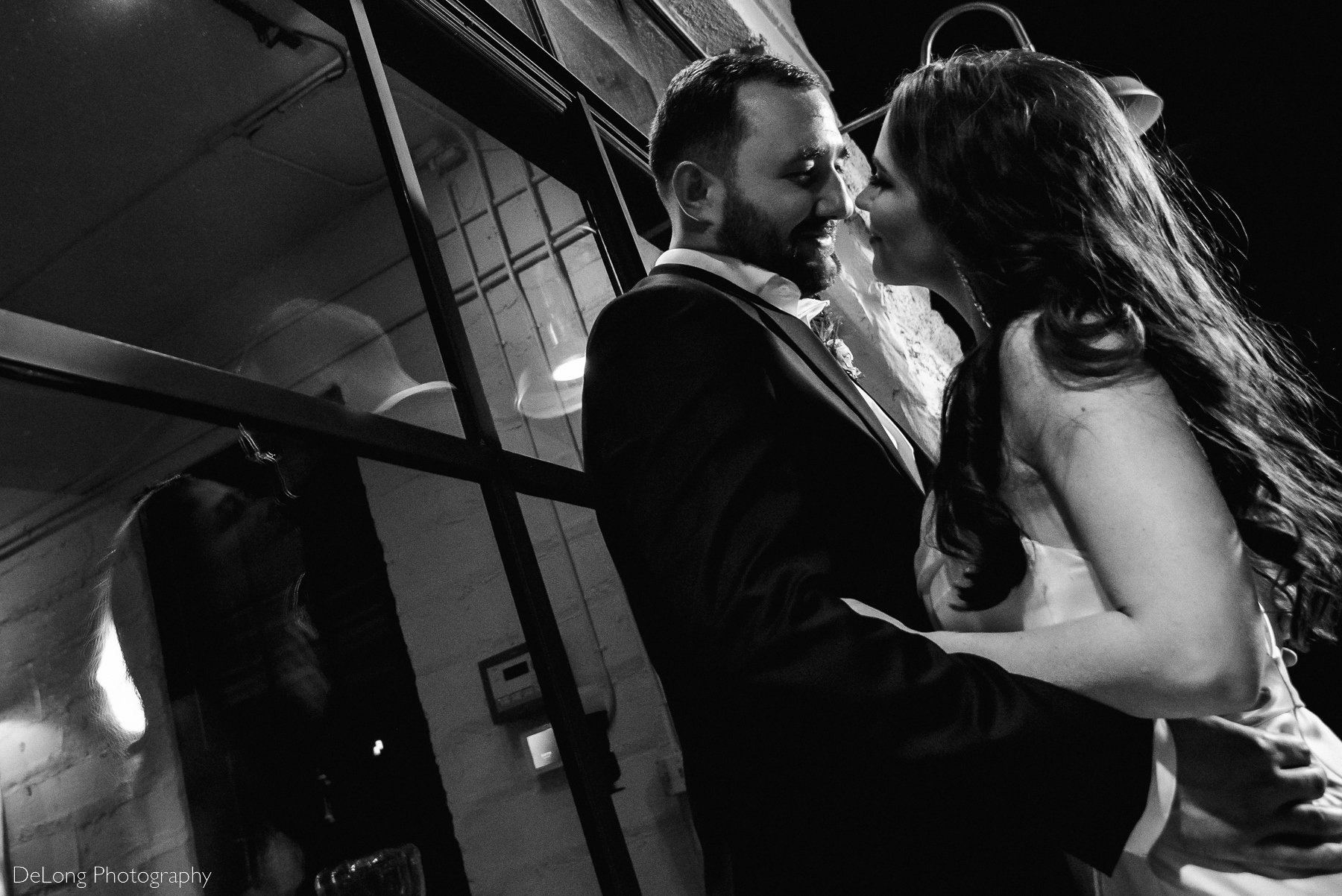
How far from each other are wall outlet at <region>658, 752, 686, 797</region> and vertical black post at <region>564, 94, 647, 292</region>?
43.1 inches

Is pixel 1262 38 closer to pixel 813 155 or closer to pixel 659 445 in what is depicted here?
pixel 813 155

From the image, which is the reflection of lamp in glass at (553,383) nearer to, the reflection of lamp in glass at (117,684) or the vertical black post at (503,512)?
the vertical black post at (503,512)

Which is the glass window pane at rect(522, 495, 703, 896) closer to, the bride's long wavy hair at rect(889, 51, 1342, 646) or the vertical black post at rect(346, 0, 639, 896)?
the vertical black post at rect(346, 0, 639, 896)

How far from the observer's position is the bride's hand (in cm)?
103

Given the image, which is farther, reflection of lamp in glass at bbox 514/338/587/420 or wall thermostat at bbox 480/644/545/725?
reflection of lamp in glass at bbox 514/338/587/420

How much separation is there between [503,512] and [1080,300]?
35.8 inches

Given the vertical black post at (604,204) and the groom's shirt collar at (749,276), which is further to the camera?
the vertical black post at (604,204)

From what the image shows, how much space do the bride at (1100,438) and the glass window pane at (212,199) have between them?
0.88 metres

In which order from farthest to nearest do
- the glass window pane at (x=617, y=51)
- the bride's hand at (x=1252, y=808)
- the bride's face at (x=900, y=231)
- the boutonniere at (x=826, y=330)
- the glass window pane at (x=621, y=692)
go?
the glass window pane at (x=617, y=51) → the boutonniere at (x=826, y=330) → the glass window pane at (x=621, y=692) → the bride's face at (x=900, y=231) → the bride's hand at (x=1252, y=808)

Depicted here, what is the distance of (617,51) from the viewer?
2.99 m

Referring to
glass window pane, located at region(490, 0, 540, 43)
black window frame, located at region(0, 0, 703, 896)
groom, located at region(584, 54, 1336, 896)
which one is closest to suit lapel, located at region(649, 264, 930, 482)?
groom, located at region(584, 54, 1336, 896)

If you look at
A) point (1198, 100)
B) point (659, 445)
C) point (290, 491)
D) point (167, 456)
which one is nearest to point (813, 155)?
point (659, 445)

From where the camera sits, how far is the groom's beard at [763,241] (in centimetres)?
188

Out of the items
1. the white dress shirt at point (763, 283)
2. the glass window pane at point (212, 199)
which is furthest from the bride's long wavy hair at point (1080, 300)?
the glass window pane at point (212, 199)
